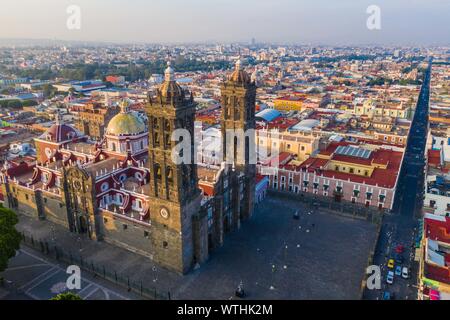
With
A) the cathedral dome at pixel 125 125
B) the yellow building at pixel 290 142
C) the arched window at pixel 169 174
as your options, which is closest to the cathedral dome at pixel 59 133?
the cathedral dome at pixel 125 125

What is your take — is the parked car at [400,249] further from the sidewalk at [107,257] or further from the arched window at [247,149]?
the sidewalk at [107,257]

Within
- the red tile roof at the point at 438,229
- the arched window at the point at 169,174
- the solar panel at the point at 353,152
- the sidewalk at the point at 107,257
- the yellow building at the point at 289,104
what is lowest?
the sidewalk at the point at 107,257

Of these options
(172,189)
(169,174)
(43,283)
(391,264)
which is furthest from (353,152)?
(43,283)

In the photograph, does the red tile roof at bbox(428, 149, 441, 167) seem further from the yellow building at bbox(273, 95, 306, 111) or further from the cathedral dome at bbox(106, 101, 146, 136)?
the yellow building at bbox(273, 95, 306, 111)
